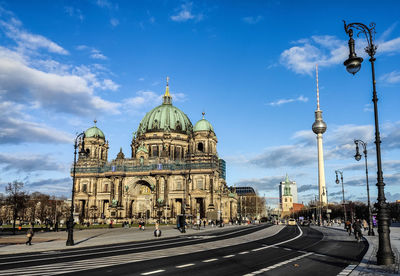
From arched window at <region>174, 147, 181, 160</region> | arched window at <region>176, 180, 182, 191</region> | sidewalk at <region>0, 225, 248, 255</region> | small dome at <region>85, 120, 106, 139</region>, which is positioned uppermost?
small dome at <region>85, 120, 106, 139</region>

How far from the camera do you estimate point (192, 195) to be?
311 feet

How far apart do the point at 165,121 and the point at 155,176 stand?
22.3 metres

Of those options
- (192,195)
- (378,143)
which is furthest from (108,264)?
(192,195)

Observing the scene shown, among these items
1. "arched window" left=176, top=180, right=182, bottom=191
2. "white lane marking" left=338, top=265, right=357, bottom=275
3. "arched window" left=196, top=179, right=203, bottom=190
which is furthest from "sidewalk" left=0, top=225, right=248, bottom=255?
"arched window" left=176, top=180, right=182, bottom=191

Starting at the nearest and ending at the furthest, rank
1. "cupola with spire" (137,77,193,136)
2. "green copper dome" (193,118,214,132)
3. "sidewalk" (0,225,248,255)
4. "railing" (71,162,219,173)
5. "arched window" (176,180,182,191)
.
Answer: "sidewalk" (0,225,248,255) < "railing" (71,162,219,173) < "arched window" (176,180,182,191) < "green copper dome" (193,118,214,132) < "cupola with spire" (137,77,193,136)

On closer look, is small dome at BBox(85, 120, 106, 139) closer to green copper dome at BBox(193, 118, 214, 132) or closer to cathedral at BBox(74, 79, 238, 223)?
cathedral at BBox(74, 79, 238, 223)

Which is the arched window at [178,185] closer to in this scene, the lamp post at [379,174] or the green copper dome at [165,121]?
the green copper dome at [165,121]

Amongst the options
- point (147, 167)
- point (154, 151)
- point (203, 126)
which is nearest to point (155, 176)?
point (147, 167)

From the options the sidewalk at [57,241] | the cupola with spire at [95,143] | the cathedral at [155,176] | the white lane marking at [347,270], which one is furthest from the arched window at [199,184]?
the white lane marking at [347,270]

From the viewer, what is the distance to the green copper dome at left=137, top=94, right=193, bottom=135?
11532 centimetres

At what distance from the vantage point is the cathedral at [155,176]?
9606cm

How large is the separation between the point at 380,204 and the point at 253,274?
6.60m

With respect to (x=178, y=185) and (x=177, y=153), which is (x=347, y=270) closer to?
(x=178, y=185)

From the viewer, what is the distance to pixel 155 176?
329 ft
